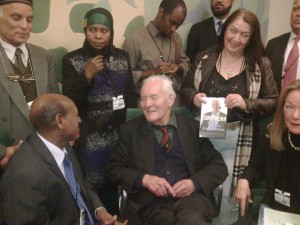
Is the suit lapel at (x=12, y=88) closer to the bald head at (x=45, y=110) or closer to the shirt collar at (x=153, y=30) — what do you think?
the bald head at (x=45, y=110)

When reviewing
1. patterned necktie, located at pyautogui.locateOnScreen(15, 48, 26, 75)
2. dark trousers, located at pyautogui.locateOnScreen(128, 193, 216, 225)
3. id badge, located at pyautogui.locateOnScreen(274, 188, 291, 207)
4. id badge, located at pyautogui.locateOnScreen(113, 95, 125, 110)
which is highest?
patterned necktie, located at pyautogui.locateOnScreen(15, 48, 26, 75)

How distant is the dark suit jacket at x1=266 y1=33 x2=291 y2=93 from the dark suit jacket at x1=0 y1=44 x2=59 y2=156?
1.96 meters

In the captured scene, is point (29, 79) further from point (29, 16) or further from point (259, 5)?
point (259, 5)

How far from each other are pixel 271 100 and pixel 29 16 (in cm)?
189

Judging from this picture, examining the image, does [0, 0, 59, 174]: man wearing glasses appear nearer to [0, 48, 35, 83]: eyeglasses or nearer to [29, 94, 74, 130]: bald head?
[0, 48, 35, 83]: eyeglasses

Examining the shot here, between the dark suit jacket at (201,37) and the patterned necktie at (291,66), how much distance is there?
0.91 metres

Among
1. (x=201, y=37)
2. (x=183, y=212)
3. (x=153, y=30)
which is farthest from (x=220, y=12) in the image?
(x=183, y=212)

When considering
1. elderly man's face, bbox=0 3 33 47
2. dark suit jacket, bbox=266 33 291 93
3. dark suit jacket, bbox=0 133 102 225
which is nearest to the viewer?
dark suit jacket, bbox=0 133 102 225

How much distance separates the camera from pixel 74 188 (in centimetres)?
214

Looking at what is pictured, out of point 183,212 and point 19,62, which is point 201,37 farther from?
point 183,212

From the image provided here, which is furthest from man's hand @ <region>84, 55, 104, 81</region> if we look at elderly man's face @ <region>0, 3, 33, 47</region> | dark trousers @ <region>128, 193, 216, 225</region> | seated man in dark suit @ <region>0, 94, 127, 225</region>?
dark trousers @ <region>128, 193, 216, 225</region>

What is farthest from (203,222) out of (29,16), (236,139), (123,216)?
(29,16)

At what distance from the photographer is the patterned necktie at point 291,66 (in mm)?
3221

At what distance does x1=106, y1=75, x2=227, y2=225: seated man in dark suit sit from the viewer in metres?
2.50
